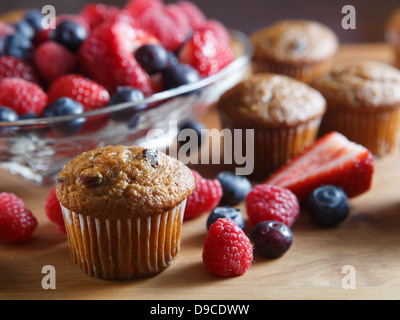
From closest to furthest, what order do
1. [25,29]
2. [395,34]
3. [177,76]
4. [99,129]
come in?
[99,129]
[177,76]
[25,29]
[395,34]

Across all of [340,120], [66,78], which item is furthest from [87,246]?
[340,120]

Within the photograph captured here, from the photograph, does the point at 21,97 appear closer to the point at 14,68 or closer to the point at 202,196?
the point at 14,68

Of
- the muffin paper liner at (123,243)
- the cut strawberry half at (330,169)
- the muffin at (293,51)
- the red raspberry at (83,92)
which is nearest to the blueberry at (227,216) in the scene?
the muffin paper liner at (123,243)

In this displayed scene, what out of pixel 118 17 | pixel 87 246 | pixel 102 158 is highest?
pixel 118 17

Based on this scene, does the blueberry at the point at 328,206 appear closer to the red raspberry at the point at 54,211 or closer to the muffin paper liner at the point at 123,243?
the muffin paper liner at the point at 123,243

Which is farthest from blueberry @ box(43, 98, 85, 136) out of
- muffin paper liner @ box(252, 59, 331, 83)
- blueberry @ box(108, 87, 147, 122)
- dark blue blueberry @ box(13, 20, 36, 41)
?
muffin paper liner @ box(252, 59, 331, 83)

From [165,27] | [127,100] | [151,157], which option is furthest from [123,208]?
[165,27]

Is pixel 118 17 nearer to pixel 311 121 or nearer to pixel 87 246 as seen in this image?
pixel 311 121
